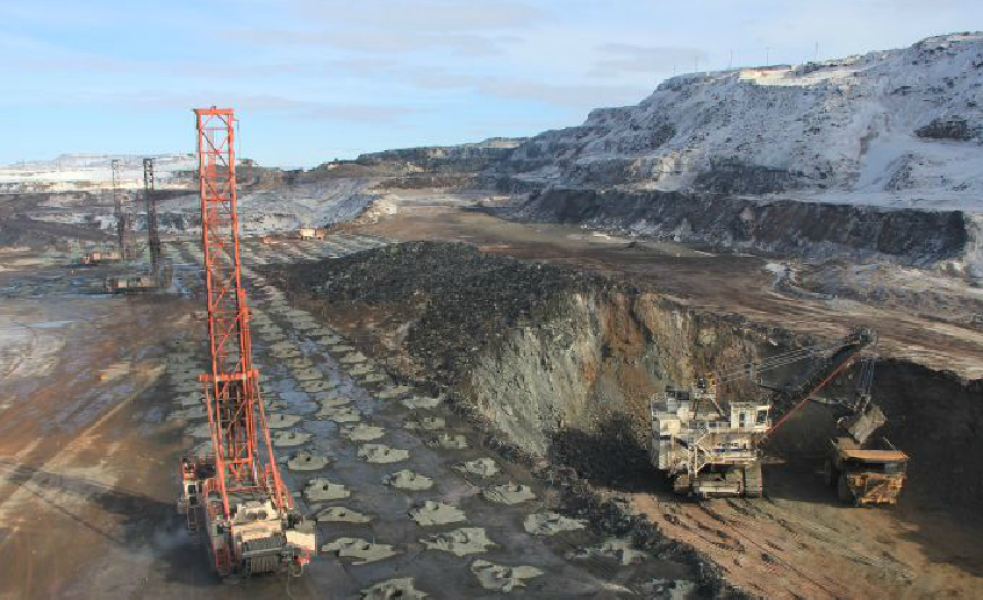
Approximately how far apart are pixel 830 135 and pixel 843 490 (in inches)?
2308

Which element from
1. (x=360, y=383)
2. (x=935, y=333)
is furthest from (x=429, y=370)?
(x=935, y=333)

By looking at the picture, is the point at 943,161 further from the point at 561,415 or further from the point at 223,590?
the point at 223,590

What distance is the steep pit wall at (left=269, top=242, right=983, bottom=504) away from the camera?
29.5 meters

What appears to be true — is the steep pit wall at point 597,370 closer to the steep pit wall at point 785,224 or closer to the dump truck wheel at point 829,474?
the dump truck wheel at point 829,474

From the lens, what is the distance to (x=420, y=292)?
44875 mm

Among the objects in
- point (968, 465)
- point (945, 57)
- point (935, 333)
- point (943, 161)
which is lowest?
point (968, 465)

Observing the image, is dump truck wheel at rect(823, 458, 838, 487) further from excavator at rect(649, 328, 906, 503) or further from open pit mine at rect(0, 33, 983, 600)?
excavator at rect(649, 328, 906, 503)

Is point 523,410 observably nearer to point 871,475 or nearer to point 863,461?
point 863,461

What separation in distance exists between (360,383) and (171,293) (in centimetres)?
2801

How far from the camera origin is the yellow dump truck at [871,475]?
26.7 metres

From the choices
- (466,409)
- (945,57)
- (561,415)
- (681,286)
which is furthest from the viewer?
(945,57)

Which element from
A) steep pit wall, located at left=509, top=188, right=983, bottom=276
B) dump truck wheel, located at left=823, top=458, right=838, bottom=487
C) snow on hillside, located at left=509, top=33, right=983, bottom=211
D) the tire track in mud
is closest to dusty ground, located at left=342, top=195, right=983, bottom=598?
dump truck wheel, located at left=823, top=458, right=838, bottom=487

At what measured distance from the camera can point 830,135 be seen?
77375mm

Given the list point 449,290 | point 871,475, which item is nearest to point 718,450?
point 871,475
